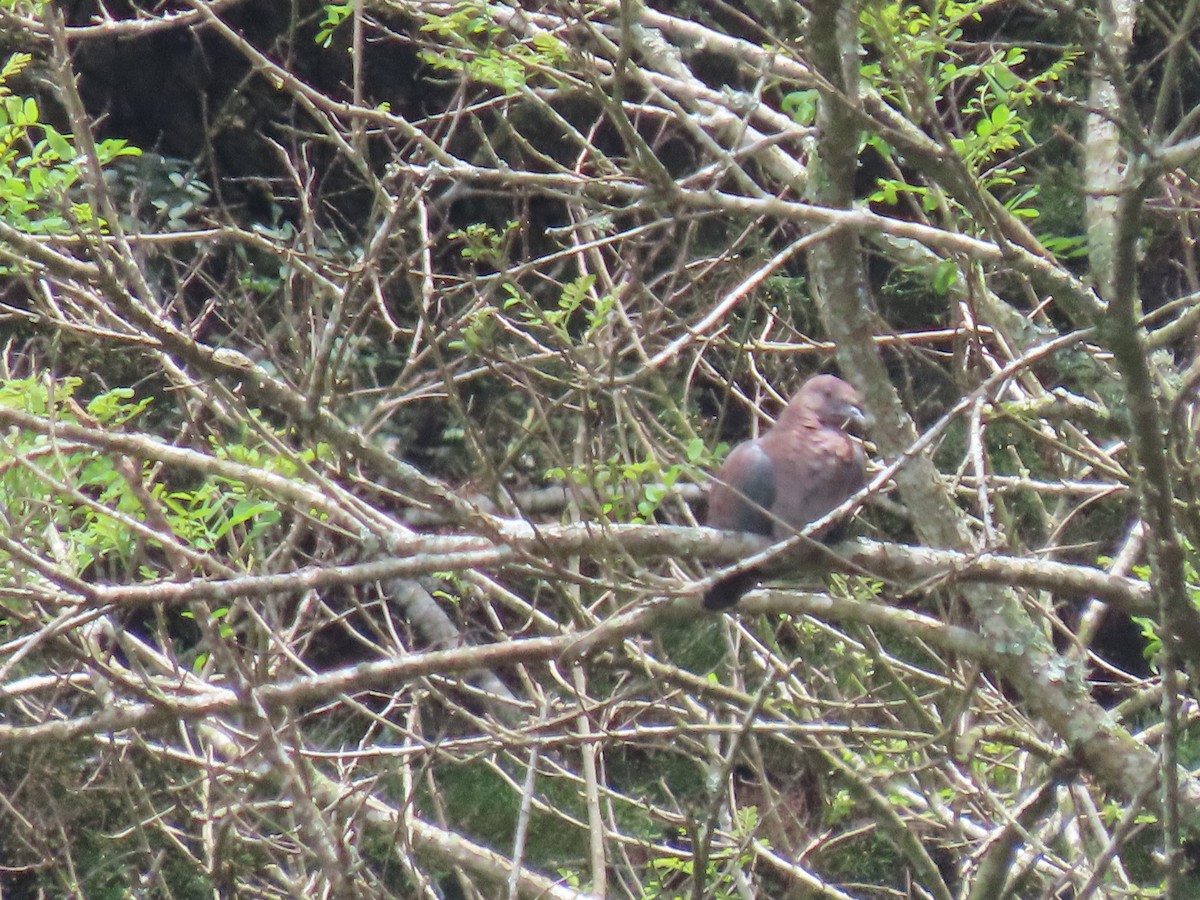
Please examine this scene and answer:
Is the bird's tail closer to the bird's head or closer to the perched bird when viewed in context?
the perched bird

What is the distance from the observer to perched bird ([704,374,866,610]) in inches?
140

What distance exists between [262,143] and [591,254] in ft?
7.67

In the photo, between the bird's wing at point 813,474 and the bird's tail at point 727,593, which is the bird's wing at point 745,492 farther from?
the bird's tail at point 727,593

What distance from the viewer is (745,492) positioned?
3.62 m

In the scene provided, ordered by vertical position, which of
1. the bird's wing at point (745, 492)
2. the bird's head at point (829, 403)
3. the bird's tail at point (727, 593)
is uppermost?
the bird's head at point (829, 403)

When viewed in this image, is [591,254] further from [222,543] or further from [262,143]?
[262,143]

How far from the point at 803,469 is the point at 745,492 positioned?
17cm

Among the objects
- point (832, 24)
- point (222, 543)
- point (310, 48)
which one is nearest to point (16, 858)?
point (222, 543)

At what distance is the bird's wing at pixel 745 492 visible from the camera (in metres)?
3.54

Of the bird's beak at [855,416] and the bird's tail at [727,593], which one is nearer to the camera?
the bird's tail at [727,593]

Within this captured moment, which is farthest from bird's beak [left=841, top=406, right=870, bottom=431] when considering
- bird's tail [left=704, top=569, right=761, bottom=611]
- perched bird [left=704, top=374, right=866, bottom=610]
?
bird's tail [left=704, top=569, right=761, bottom=611]

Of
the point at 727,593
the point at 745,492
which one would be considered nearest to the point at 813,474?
the point at 745,492

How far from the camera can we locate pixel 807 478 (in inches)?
142

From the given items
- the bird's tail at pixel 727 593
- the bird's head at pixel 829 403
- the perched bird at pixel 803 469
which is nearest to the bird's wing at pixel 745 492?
the perched bird at pixel 803 469
